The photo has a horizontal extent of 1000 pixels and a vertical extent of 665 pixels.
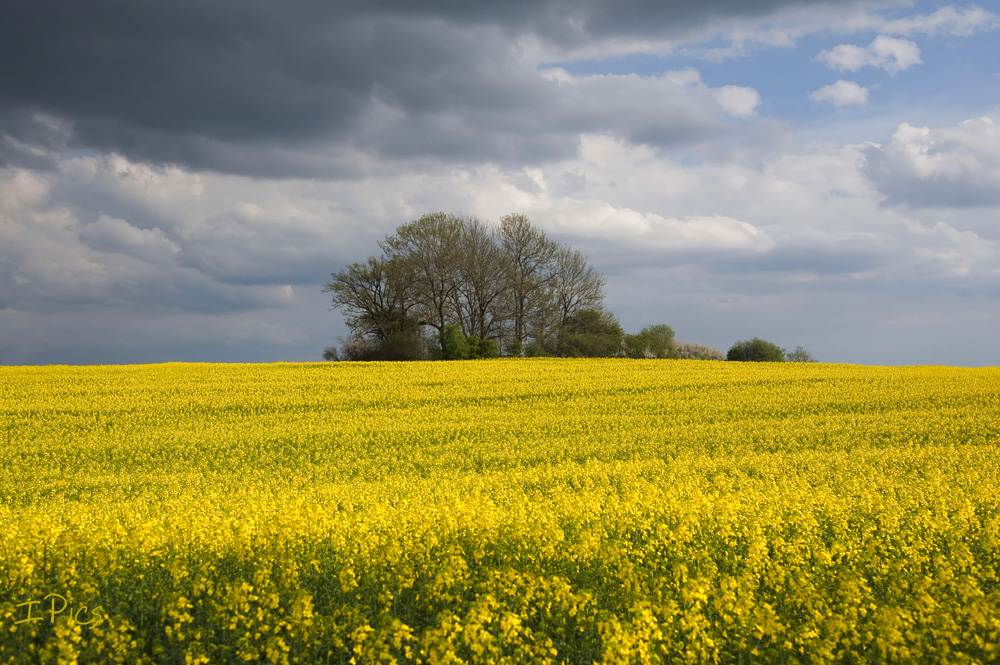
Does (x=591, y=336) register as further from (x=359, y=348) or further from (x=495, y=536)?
(x=495, y=536)

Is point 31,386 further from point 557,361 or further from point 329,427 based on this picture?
point 557,361

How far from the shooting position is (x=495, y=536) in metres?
7.18

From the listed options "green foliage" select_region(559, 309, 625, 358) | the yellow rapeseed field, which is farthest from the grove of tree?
the yellow rapeseed field

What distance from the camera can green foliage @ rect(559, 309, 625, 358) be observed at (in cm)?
5106

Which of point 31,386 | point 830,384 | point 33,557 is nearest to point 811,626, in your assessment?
point 33,557

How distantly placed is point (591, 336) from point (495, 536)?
44750 mm

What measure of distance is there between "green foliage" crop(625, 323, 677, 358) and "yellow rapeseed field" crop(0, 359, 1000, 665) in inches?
1198

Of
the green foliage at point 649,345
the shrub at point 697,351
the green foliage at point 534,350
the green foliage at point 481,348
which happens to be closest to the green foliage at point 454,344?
the green foliage at point 481,348

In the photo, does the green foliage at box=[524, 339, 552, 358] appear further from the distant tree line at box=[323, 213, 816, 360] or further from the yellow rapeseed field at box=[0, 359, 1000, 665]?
the yellow rapeseed field at box=[0, 359, 1000, 665]

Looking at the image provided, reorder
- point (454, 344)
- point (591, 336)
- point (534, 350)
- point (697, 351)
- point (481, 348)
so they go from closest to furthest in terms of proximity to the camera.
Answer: point (454, 344)
point (481, 348)
point (534, 350)
point (591, 336)
point (697, 351)

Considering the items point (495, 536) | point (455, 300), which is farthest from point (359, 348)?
point (495, 536)

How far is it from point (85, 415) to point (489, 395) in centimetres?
1363

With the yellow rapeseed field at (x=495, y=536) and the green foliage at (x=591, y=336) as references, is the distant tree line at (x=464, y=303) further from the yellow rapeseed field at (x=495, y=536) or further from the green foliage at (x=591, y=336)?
the yellow rapeseed field at (x=495, y=536)

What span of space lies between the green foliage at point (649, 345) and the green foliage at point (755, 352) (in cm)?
517
